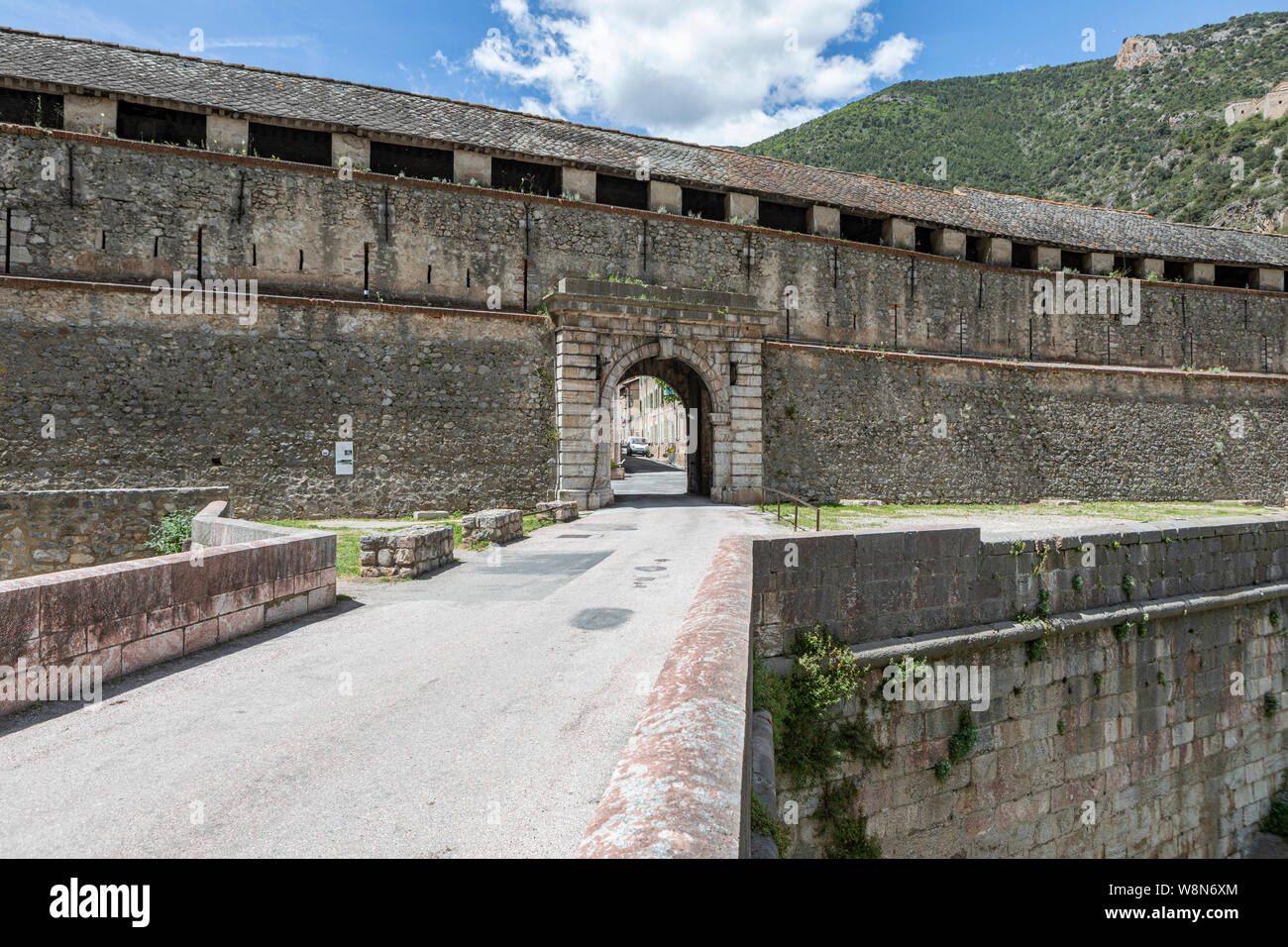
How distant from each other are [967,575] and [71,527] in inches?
594

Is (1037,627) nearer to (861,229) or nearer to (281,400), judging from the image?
(281,400)

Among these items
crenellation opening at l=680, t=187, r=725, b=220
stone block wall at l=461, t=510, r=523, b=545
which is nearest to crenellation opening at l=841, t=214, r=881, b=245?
crenellation opening at l=680, t=187, r=725, b=220

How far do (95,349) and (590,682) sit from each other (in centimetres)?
1695

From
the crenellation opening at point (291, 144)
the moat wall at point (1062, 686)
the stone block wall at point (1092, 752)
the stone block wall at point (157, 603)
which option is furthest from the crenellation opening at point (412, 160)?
the stone block wall at point (1092, 752)

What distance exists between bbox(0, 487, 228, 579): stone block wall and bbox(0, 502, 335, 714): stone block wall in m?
6.03

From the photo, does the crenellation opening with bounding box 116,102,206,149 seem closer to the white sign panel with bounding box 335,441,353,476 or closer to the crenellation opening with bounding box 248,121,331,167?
the crenellation opening with bounding box 248,121,331,167

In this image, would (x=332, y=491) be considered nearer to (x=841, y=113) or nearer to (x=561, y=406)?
(x=561, y=406)

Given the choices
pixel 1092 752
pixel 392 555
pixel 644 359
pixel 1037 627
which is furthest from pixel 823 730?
pixel 644 359

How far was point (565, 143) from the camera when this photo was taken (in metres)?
22.7

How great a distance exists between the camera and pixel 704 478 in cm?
2273

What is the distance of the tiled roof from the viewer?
1823 cm

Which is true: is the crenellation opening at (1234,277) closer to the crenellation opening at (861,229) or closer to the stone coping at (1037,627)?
the crenellation opening at (861,229)

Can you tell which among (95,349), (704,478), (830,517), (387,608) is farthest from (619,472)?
(387,608)

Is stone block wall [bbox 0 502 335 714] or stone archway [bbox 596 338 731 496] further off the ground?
stone archway [bbox 596 338 731 496]
